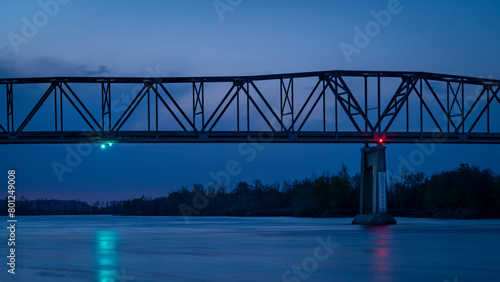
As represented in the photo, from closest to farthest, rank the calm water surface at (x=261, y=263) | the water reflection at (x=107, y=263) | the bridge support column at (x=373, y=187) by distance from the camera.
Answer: the water reflection at (x=107, y=263) < the calm water surface at (x=261, y=263) < the bridge support column at (x=373, y=187)

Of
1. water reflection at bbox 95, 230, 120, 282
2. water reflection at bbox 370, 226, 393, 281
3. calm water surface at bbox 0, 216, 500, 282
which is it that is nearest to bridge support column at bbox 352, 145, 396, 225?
water reflection at bbox 370, 226, 393, 281

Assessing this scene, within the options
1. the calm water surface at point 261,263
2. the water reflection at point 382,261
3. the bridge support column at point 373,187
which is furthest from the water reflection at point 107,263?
the bridge support column at point 373,187

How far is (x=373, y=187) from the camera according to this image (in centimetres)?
6744

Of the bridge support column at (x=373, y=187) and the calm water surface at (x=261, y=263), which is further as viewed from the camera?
the bridge support column at (x=373, y=187)

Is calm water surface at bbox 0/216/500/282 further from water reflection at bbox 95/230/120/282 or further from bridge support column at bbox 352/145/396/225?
bridge support column at bbox 352/145/396/225

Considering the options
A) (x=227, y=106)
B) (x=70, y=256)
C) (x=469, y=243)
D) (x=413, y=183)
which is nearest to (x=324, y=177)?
(x=413, y=183)

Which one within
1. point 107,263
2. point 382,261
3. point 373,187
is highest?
point 373,187

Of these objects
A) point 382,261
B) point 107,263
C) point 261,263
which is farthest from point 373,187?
point 107,263

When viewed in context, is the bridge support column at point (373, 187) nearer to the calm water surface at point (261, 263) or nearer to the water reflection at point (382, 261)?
the water reflection at point (382, 261)

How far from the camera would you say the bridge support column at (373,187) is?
66938 millimetres

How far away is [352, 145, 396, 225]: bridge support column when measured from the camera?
2635 inches

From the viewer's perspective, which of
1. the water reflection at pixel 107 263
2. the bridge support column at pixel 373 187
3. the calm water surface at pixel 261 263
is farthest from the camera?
the bridge support column at pixel 373 187

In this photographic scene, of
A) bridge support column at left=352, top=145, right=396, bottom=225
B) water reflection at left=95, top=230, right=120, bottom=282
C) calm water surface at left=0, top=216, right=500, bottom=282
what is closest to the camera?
water reflection at left=95, top=230, right=120, bottom=282

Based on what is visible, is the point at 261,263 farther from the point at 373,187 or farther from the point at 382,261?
the point at 373,187
